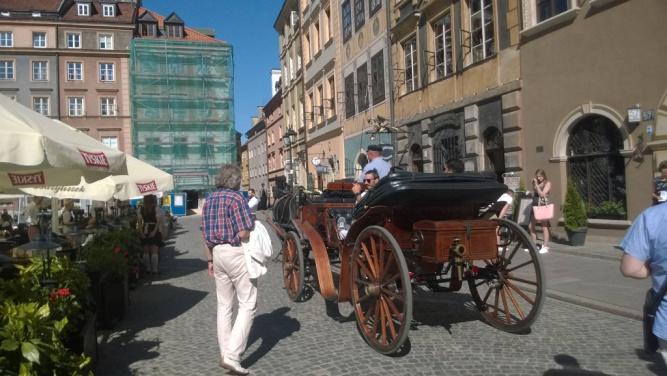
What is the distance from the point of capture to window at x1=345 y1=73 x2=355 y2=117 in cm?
2327

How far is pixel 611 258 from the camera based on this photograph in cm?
911

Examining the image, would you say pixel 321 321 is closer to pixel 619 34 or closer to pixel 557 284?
pixel 557 284

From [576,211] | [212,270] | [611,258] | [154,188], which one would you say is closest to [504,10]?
[576,211]

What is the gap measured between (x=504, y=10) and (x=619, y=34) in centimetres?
348

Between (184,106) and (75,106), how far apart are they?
9.44 m

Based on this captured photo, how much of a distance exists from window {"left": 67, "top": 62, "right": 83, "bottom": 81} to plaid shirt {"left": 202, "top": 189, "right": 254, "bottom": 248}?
150ft

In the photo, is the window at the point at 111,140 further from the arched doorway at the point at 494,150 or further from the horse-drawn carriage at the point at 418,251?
the horse-drawn carriage at the point at 418,251

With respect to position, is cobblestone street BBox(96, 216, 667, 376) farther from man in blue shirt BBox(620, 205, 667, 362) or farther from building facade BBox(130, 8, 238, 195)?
building facade BBox(130, 8, 238, 195)

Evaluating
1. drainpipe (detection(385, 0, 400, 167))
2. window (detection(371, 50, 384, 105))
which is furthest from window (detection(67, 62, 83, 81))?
drainpipe (detection(385, 0, 400, 167))

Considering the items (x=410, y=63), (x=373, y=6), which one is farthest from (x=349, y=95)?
(x=410, y=63)

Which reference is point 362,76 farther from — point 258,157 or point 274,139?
point 258,157

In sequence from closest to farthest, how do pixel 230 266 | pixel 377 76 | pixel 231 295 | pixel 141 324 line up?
pixel 230 266 < pixel 231 295 < pixel 141 324 < pixel 377 76

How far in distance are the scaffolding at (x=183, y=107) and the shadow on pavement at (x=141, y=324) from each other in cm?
3614

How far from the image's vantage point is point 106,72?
44875 mm
